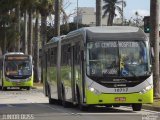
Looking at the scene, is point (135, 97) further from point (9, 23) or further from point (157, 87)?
point (9, 23)

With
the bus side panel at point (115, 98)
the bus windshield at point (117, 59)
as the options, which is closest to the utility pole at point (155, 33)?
the bus windshield at point (117, 59)

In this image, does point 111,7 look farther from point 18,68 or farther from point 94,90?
point 94,90

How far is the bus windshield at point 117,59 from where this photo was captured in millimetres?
22656

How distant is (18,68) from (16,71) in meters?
0.39

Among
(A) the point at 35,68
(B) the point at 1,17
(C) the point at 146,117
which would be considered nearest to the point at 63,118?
(C) the point at 146,117

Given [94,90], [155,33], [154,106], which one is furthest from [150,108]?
[155,33]

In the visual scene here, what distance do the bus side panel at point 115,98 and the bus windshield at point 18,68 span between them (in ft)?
99.2

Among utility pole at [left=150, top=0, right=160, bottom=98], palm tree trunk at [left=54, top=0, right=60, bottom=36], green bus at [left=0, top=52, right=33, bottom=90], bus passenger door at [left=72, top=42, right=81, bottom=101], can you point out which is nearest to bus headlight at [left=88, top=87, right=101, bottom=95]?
bus passenger door at [left=72, top=42, right=81, bottom=101]

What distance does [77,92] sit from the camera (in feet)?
79.6

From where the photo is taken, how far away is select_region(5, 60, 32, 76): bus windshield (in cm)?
5234

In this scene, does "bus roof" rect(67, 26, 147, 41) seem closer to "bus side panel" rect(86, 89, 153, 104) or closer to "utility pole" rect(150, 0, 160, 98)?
"bus side panel" rect(86, 89, 153, 104)

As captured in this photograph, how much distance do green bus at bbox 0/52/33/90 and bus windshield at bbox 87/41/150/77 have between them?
29641mm

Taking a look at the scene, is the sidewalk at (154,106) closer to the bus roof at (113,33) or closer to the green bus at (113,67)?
the green bus at (113,67)

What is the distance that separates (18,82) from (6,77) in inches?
43.7
